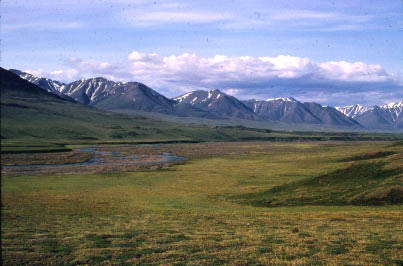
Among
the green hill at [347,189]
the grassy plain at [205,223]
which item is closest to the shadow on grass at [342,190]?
the green hill at [347,189]

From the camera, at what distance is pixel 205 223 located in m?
32.8

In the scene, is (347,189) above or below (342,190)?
above

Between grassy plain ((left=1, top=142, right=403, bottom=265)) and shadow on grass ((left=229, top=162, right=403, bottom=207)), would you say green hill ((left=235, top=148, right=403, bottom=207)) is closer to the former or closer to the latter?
shadow on grass ((left=229, top=162, right=403, bottom=207))

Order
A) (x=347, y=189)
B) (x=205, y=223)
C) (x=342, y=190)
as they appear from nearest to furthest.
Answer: (x=205, y=223) → (x=342, y=190) → (x=347, y=189)

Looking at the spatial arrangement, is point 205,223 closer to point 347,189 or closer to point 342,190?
point 342,190

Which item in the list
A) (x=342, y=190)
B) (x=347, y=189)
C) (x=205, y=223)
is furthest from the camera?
(x=347, y=189)

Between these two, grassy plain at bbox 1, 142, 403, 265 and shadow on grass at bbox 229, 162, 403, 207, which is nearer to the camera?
grassy plain at bbox 1, 142, 403, 265

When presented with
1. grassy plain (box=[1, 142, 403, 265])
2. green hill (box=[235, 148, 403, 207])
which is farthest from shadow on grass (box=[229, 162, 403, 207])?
grassy plain (box=[1, 142, 403, 265])

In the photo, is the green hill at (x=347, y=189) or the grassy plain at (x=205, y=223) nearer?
the grassy plain at (x=205, y=223)

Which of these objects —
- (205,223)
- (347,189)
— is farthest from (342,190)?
(205,223)

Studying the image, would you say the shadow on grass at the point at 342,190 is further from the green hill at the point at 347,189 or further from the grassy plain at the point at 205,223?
the grassy plain at the point at 205,223

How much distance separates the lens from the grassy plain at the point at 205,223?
2012cm

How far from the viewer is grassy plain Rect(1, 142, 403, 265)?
20125 mm

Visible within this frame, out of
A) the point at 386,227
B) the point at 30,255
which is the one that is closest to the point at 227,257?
the point at 30,255
